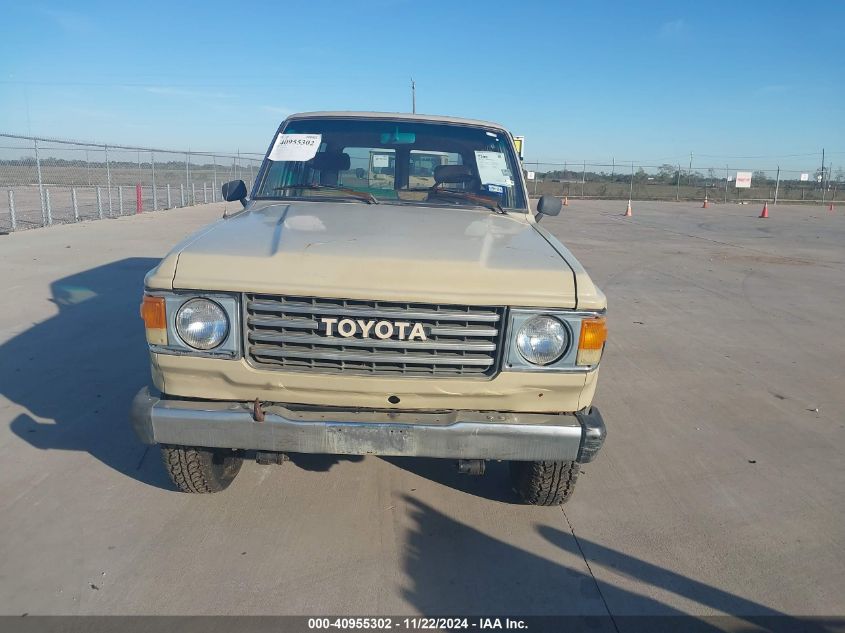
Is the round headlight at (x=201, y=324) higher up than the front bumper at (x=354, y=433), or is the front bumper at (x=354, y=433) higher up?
the round headlight at (x=201, y=324)

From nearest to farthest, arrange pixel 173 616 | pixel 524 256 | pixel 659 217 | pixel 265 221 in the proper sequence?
1. pixel 173 616
2. pixel 524 256
3. pixel 265 221
4. pixel 659 217

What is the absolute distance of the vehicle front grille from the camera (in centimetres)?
283

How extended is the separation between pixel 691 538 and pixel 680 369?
2.98 m

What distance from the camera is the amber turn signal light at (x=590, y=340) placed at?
2898 mm

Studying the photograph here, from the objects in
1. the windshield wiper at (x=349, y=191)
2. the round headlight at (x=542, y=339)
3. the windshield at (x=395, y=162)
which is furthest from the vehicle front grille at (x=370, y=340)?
the windshield at (x=395, y=162)

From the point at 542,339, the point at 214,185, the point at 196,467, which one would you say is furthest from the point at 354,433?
the point at 214,185

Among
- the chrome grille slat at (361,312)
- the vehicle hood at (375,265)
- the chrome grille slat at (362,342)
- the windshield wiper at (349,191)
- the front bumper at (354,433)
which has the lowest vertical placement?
the front bumper at (354,433)

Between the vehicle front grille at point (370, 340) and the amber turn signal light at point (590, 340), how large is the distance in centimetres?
36

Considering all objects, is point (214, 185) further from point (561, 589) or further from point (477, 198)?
point (561, 589)

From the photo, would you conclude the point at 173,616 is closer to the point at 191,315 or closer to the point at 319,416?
the point at 319,416

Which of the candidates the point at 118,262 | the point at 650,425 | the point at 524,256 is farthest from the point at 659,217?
the point at 524,256

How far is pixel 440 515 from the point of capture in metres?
3.47

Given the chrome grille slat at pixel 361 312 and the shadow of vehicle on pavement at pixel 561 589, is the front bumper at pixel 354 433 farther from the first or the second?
the shadow of vehicle on pavement at pixel 561 589

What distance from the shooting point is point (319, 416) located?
2.87 m
